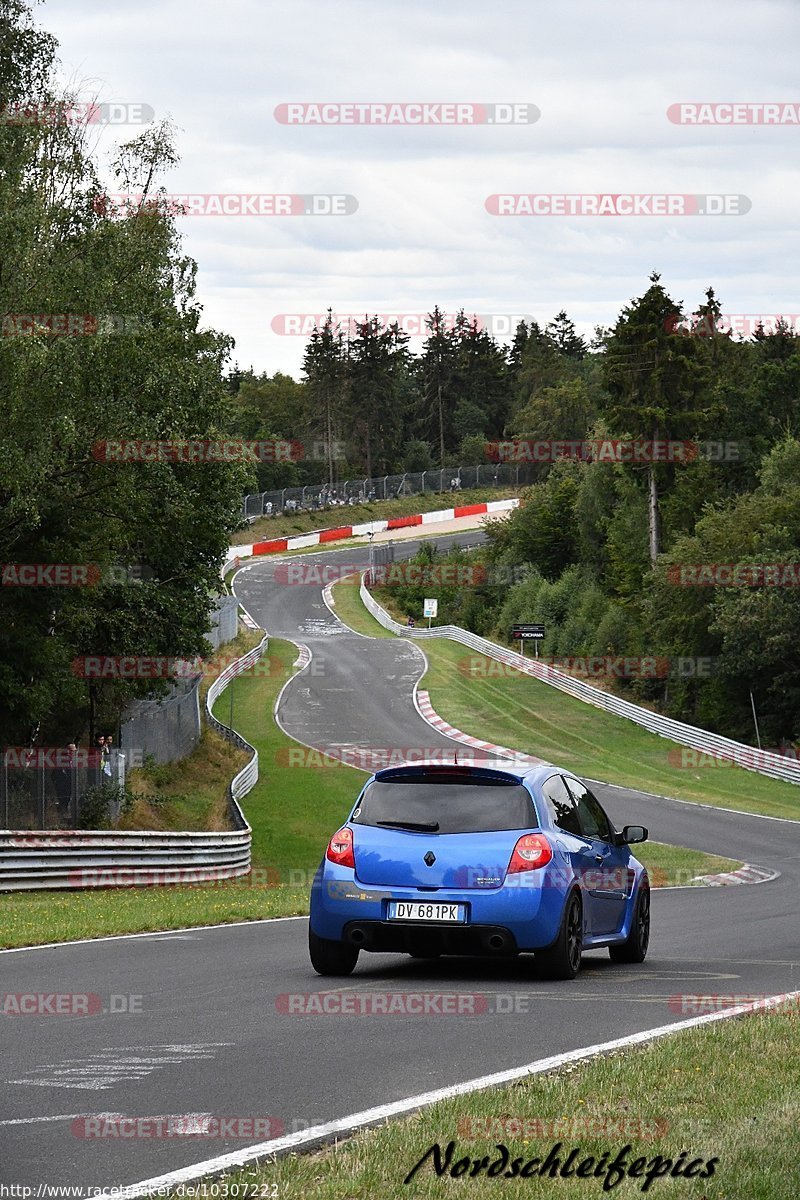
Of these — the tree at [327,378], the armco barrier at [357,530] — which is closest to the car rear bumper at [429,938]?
the armco barrier at [357,530]

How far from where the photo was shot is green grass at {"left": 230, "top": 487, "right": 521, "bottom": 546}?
119 meters

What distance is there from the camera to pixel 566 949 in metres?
11.1

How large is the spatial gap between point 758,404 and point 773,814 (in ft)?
179

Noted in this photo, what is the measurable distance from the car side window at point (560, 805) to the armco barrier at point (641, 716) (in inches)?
1615

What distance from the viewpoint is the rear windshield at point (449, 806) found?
11156 mm

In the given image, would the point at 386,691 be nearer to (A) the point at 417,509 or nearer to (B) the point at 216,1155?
(B) the point at 216,1155

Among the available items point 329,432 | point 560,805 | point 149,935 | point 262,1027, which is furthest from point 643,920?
point 329,432

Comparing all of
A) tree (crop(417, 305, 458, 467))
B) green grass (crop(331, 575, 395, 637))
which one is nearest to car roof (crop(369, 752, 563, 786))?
green grass (crop(331, 575, 395, 637))

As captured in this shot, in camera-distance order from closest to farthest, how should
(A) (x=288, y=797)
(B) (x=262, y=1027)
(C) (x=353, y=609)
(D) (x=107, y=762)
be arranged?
(B) (x=262, y=1027)
(D) (x=107, y=762)
(A) (x=288, y=797)
(C) (x=353, y=609)

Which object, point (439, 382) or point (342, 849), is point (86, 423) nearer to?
point (342, 849)

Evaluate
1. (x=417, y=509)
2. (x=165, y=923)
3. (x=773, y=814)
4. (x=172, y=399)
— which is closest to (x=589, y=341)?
(x=417, y=509)

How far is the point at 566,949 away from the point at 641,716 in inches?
2019

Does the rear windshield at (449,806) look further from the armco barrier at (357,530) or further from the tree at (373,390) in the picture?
the tree at (373,390)

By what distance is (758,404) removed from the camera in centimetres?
9506
